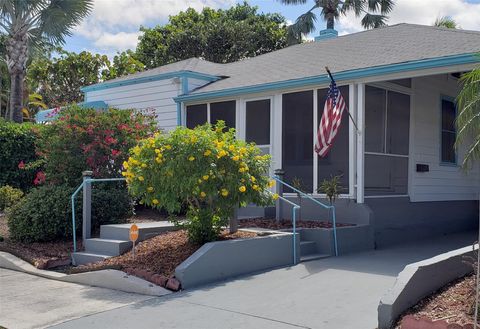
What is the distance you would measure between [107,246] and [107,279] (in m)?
1.70

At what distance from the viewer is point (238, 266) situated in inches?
322

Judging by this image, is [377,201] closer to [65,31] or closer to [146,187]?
[146,187]

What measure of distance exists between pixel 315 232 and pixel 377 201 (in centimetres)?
210

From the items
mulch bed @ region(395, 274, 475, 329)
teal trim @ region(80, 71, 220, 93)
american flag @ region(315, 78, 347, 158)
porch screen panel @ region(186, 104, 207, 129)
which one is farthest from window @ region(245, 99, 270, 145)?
mulch bed @ region(395, 274, 475, 329)

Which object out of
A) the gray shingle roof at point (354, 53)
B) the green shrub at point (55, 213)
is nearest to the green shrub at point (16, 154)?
the green shrub at point (55, 213)

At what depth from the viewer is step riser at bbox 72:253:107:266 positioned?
925 centimetres

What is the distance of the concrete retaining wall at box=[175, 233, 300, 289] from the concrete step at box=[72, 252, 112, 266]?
2250 millimetres

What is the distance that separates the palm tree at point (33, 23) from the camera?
18109mm

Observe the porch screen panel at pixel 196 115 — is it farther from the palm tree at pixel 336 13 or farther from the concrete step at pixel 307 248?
the palm tree at pixel 336 13

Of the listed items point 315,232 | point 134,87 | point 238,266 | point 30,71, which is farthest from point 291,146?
point 30,71

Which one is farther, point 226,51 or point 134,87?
point 226,51

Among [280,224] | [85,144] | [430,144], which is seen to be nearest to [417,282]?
[280,224]

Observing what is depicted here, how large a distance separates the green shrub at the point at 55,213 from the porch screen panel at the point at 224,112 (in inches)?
141

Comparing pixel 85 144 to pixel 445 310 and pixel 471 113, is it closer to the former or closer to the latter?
pixel 471 113
